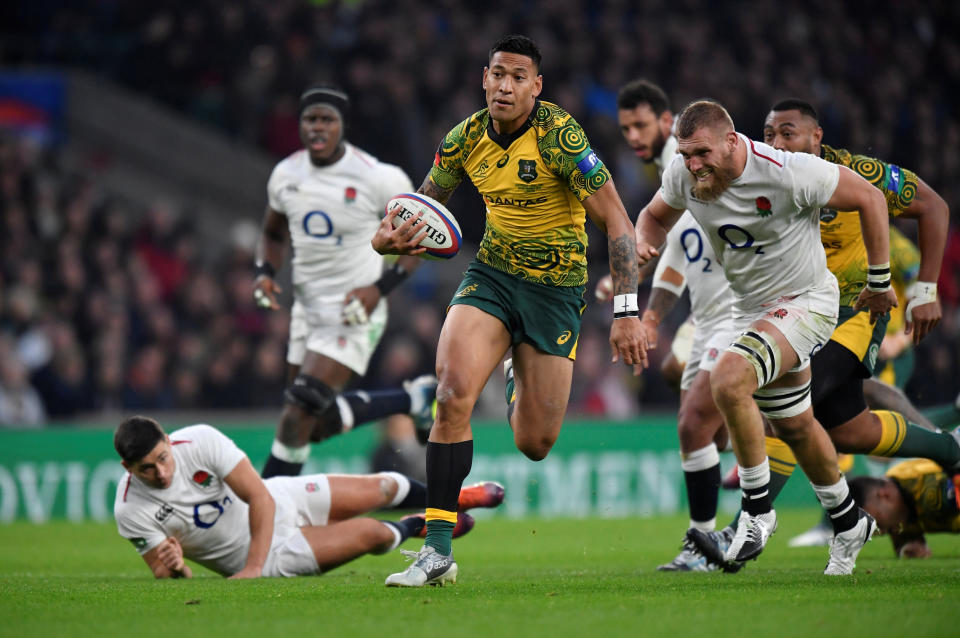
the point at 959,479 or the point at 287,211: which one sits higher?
Answer: the point at 287,211

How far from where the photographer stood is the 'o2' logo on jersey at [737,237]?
655cm

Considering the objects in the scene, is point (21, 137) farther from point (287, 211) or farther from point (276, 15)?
point (287, 211)

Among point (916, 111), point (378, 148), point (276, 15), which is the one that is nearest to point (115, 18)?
point (276, 15)

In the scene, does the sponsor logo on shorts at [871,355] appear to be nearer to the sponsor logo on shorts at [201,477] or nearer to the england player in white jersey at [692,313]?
the england player in white jersey at [692,313]

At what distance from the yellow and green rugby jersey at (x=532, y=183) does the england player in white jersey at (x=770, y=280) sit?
1.59ft

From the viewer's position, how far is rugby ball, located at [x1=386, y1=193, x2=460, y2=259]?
251 inches

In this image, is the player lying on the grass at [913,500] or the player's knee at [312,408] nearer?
the player lying on the grass at [913,500]

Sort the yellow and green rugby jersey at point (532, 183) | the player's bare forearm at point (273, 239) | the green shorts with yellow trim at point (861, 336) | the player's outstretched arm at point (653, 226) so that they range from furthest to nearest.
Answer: the player's bare forearm at point (273, 239), the green shorts with yellow trim at point (861, 336), the player's outstretched arm at point (653, 226), the yellow and green rugby jersey at point (532, 183)

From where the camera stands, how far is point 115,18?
65.6 feet

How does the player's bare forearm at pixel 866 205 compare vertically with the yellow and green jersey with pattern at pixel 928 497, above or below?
above

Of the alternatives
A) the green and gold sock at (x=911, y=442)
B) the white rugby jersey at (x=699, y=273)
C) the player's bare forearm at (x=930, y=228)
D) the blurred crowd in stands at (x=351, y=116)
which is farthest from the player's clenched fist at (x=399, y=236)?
the blurred crowd in stands at (x=351, y=116)

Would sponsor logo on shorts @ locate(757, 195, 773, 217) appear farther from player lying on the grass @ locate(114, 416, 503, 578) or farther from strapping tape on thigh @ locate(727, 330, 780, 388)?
player lying on the grass @ locate(114, 416, 503, 578)

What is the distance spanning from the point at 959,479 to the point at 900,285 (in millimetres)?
2490

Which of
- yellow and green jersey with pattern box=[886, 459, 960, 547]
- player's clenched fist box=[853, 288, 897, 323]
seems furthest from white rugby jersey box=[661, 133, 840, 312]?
yellow and green jersey with pattern box=[886, 459, 960, 547]
